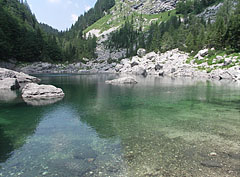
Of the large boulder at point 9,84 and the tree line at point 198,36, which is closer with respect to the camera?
the large boulder at point 9,84

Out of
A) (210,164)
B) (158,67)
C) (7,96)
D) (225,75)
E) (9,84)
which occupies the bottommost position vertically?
(210,164)

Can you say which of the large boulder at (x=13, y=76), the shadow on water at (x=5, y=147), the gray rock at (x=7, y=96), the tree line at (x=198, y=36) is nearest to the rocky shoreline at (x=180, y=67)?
the tree line at (x=198, y=36)

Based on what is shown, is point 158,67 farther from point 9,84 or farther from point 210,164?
point 210,164

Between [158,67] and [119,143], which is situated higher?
[158,67]

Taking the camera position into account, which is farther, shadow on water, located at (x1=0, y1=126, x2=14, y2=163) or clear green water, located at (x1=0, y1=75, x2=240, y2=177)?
shadow on water, located at (x1=0, y1=126, x2=14, y2=163)

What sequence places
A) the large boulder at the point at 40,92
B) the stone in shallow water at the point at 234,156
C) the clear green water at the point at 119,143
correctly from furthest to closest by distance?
the large boulder at the point at 40,92 → the stone in shallow water at the point at 234,156 → the clear green water at the point at 119,143

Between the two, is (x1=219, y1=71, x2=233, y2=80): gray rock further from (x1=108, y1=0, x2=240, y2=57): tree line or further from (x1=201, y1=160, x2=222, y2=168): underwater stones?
(x1=201, y1=160, x2=222, y2=168): underwater stones

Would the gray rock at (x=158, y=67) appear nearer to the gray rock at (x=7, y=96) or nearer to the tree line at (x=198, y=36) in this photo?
the tree line at (x=198, y=36)

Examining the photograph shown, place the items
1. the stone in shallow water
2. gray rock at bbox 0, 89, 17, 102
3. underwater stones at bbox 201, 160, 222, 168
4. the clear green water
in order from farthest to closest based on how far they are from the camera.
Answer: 1. gray rock at bbox 0, 89, 17, 102
2. the stone in shallow water
3. underwater stones at bbox 201, 160, 222, 168
4. the clear green water

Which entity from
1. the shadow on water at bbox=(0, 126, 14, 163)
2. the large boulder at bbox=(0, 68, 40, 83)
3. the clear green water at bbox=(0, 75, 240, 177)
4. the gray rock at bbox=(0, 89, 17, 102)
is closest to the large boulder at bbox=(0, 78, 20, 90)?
the gray rock at bbox=(0, 89, 17, 102)

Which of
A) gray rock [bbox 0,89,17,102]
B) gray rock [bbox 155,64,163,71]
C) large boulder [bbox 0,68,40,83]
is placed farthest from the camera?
gray rock [bbox 155,64,163,71]

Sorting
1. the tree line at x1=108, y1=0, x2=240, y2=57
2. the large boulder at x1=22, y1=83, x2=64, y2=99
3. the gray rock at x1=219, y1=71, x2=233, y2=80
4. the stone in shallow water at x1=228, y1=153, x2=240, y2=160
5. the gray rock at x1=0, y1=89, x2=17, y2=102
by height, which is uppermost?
the tree line at x1=108, y1=0, x2=240, y2=57

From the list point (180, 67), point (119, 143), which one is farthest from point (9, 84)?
point (180, 67)

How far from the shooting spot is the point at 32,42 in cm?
11238
